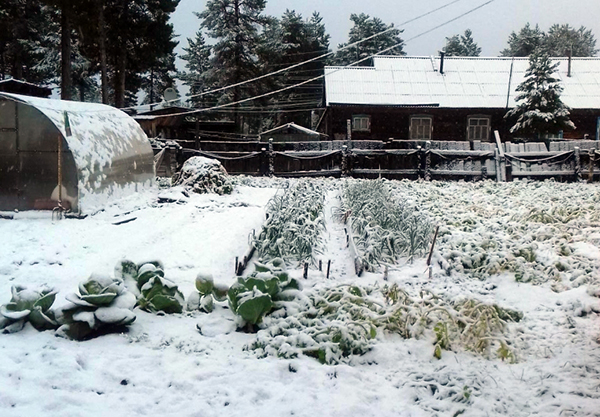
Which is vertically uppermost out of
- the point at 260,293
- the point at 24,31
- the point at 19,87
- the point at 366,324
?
the point at 24,31

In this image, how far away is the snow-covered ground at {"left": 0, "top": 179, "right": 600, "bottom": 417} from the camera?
2725mm

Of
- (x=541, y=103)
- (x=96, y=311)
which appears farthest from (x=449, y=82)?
(x=96, y=311)

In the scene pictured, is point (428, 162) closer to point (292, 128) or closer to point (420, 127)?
point (420, 127)

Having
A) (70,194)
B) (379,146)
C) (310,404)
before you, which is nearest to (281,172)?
(379,146)

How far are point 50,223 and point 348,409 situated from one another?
664cm

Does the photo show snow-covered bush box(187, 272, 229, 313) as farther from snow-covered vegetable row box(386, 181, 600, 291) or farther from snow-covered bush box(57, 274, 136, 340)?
snow-covered vegetable row box(386, 181, 600, 291)

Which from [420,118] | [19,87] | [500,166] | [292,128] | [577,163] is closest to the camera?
[577,163]

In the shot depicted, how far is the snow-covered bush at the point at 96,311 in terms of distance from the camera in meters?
3.47

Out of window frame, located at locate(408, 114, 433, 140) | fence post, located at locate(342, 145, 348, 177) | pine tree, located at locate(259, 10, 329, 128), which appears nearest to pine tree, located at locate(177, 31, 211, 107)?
pine tree, located at locate(259, 10, 329, 128)

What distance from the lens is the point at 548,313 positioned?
14.1 feet

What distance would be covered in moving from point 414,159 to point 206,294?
13740mm

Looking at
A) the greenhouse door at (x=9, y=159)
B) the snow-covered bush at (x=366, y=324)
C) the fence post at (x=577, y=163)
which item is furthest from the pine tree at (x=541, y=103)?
the snow-covered bush at (x=366, y=324)

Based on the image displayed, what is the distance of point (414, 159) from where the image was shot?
1695 centimetres

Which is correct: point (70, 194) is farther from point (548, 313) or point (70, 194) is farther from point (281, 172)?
point (281, 172)
